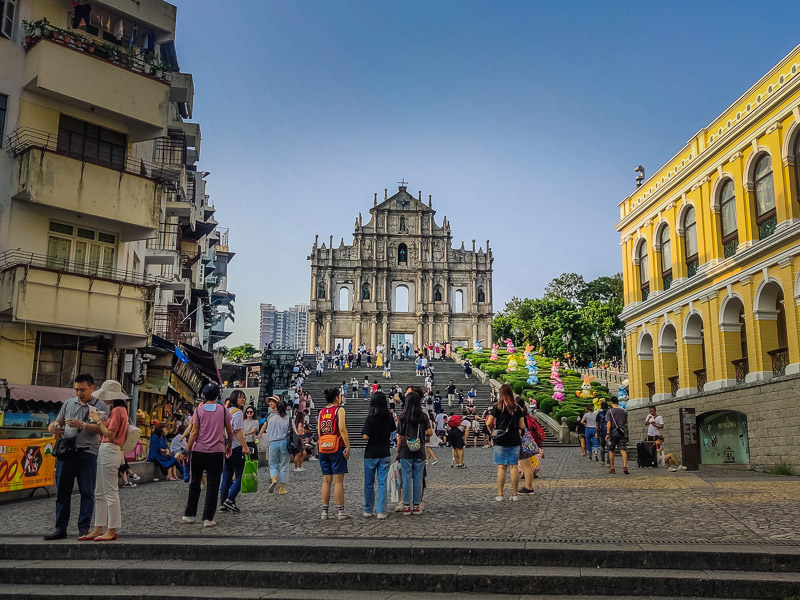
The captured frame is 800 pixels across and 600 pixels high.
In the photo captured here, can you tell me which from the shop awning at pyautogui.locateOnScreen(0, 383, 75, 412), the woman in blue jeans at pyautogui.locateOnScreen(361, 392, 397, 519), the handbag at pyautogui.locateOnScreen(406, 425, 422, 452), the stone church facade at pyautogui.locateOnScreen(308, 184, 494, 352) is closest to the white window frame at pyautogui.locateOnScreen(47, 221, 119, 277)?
the shop awning at pyautogui.locateOnScreen(0, 383, 75, 412)

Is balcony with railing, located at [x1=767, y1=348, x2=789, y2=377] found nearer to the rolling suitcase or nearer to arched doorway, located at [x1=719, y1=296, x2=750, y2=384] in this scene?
arched doorway, located at [x1=719, y1=296, x2=750, y2=384]

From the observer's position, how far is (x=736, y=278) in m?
19.2

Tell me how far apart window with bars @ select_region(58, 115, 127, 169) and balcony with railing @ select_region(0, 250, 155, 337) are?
2653 millimetres

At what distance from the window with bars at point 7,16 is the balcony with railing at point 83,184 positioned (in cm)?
233

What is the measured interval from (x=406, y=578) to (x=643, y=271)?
21.5m

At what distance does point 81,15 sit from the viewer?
1895 centimetres

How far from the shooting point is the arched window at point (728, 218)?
19.9 m

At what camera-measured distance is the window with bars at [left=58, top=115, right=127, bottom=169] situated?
1817 centimetres

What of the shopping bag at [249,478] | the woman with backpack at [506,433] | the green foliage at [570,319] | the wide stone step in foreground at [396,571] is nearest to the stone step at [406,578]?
the wide stone step in foreground at [396,571]

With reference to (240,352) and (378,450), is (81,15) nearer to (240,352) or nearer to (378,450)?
(378,450)

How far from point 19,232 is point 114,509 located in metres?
11.8

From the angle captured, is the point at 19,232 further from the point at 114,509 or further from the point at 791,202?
the point at 791,202

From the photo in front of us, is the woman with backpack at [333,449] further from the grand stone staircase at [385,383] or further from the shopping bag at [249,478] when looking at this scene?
the grand stone staircase at [385,383]

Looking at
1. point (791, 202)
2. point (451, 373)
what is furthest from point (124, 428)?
point (451, 373)
